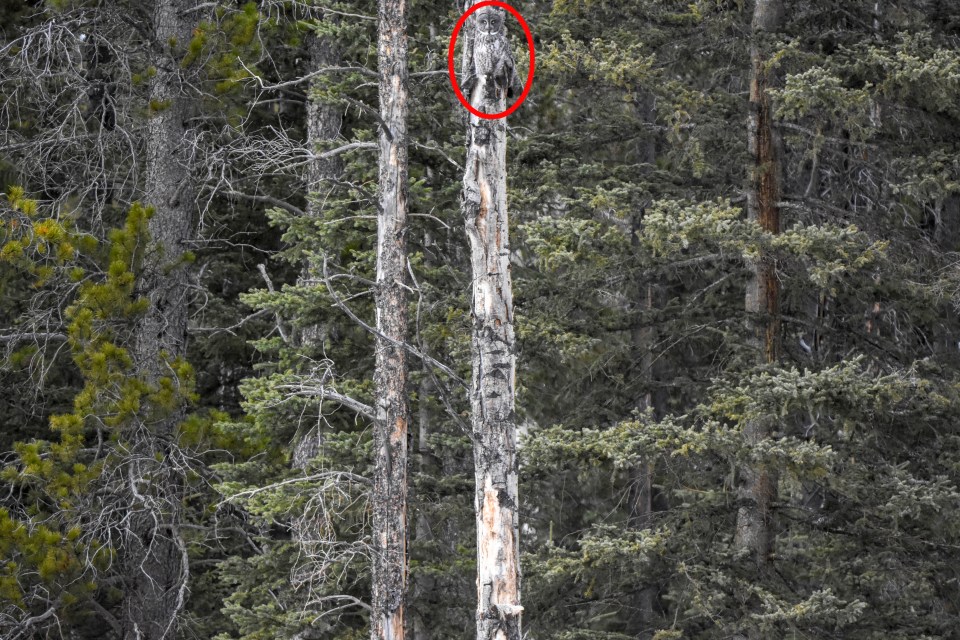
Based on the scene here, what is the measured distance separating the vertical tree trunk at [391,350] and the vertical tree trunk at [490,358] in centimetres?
216

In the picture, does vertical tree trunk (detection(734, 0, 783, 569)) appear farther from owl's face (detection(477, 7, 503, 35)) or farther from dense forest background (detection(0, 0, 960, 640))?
owl's face (detection(477, 7, 503, 35))

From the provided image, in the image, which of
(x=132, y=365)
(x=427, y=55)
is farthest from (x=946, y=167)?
(x=132, y=365)

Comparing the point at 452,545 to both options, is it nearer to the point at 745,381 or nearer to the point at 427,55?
the point at 745,381

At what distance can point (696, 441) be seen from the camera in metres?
8.60

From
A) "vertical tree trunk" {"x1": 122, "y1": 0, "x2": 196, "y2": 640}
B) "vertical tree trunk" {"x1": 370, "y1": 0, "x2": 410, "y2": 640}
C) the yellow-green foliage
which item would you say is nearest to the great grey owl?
"vertical tree trunk" {"x1": 370, "y1": 0, "x2": 410, "y2": 640}

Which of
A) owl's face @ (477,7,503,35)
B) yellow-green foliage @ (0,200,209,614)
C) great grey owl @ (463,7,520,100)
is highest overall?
owl's face @ (477,7,503,35)

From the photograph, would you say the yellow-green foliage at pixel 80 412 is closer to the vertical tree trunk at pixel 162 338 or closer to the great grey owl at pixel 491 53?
the vertical tree trunk at pixel 162 338

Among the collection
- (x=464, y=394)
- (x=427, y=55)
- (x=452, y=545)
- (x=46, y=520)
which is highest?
(x=427, y=55)

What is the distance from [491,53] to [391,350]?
317 centimetres

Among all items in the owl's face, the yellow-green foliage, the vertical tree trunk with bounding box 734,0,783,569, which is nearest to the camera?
the owl's face

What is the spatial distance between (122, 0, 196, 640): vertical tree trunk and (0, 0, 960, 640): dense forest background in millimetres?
35

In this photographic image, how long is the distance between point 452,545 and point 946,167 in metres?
6.08

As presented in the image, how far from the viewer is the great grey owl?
7.11 m

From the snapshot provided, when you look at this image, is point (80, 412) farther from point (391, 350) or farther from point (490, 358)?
point (490, 358)
